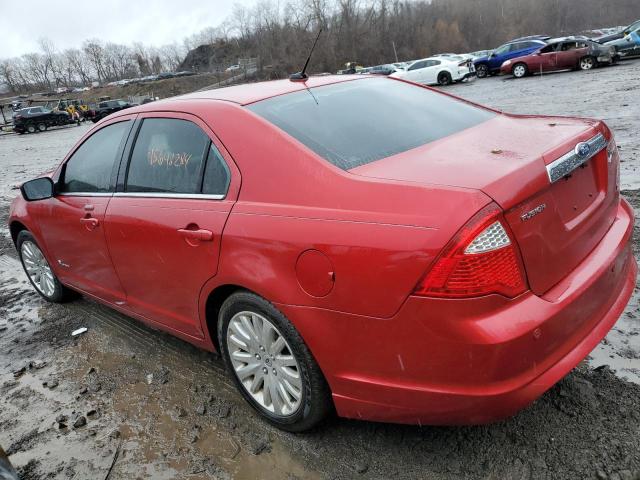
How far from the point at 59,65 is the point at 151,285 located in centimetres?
15995

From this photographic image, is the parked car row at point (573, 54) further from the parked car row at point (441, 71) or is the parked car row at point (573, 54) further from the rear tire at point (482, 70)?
the rear tire at point (482, 70)

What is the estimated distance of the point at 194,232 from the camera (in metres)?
2.66

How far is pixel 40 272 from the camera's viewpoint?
480cm

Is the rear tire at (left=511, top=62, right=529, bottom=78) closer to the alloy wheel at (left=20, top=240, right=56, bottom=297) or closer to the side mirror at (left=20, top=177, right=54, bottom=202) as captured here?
the alloy wheel at (left=20, top=240, right=56, bottom=297)

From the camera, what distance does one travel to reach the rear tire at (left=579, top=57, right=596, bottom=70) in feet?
76.7

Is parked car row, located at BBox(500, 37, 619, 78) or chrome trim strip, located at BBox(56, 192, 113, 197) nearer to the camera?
chrome trim strip, located at BBox(56, 192, 113, 197)

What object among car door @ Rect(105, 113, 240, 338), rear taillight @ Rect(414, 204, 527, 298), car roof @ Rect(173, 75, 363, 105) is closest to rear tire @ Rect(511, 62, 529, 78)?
car roof @ Rect(173, 75, 363, 105)

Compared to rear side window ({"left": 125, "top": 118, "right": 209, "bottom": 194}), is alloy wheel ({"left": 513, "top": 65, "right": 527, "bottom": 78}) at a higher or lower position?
lower

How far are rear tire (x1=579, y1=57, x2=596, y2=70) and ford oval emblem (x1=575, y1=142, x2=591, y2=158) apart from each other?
24.7 meters

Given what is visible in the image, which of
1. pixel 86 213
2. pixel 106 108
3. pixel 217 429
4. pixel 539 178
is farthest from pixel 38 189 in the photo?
pixel 106 108

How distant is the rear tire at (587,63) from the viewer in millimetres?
23391

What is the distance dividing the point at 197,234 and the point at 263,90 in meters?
0.97

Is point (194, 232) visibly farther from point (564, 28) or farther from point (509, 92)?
point (564, 28)

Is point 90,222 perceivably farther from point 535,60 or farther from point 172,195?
point 535,60
